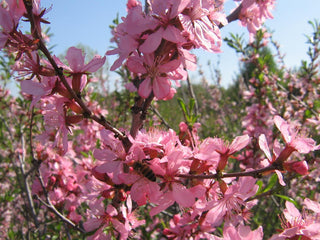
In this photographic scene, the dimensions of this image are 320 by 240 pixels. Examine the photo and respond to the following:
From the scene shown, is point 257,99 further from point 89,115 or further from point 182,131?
point 89,115

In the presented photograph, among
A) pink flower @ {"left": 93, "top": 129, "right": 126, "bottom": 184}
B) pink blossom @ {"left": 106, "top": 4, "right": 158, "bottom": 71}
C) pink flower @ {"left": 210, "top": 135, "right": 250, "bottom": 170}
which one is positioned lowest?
pink flower @ {"left": 210, "top": 135, "right": 250, "bottom": 170}

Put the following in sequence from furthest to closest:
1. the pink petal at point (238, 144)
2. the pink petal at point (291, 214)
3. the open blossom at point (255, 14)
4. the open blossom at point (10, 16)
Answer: the open blossom at point (255, 14) < the pink petal at point (291, 214) < the pink petal at point (238, 144) < the open blossom at point (10, 16)

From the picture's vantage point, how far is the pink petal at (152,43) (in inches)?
37.6

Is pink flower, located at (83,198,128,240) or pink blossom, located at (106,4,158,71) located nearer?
pink blossom, located at (106,4,158,71)

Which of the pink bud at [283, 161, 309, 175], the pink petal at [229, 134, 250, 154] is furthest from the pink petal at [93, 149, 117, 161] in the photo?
the pink bud at [283, 161, 309, 175]

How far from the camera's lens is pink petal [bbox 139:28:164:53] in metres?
0.96

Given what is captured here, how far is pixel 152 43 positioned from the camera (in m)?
0.96

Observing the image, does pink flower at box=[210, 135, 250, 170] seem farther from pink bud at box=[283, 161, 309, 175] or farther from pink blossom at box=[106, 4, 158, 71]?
pink blossom at box=[106, 4, 158, 71]

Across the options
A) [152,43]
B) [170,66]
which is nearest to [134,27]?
[152,43]

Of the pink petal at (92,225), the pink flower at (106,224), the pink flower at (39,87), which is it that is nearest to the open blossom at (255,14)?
the pink flower at (39,87)

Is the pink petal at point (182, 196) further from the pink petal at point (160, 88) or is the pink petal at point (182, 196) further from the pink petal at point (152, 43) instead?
the pink petal at point (152, 43)

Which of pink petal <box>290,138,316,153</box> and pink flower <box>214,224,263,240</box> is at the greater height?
pink petal <box>290,138,316,153</box>

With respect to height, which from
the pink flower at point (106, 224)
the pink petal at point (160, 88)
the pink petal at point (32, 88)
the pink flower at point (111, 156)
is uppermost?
the pink petal at point (32, 88)

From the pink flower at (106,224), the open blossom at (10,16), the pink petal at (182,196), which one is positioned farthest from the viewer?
the pink flower at (106,224)
